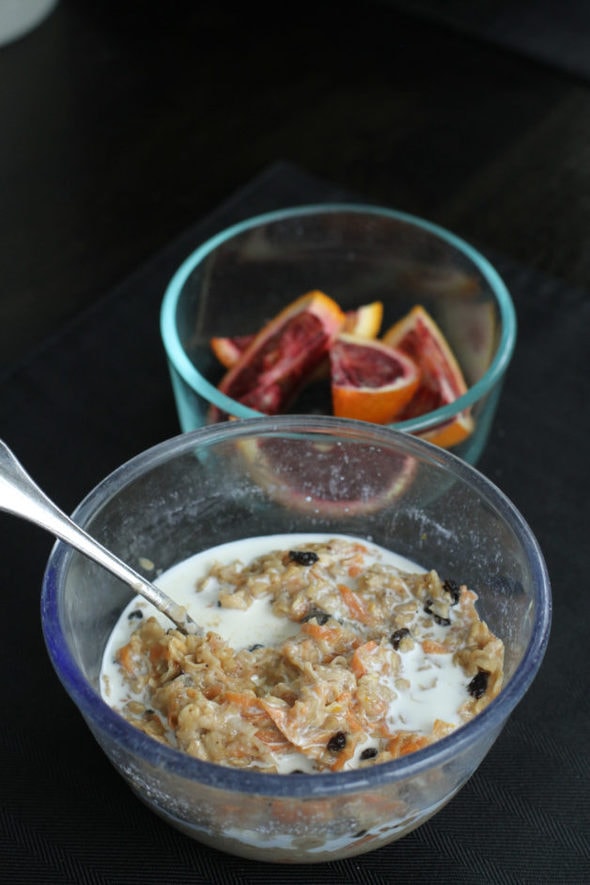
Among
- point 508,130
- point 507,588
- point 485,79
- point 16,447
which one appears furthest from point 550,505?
point 485,79

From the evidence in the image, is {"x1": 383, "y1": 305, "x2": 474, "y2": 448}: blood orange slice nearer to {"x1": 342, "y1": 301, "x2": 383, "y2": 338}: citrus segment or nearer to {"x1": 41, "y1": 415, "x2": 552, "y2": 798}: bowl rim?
{"x1": 342, "y1": 301, "x2": 383, "y2": 338}: citrus segment

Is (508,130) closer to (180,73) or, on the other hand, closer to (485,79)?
(485,79)

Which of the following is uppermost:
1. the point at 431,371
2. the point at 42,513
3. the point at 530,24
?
the point at 42,513

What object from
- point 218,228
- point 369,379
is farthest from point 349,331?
point 218,228

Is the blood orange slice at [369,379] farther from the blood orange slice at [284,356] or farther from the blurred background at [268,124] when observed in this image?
the blurred background at [268,124]

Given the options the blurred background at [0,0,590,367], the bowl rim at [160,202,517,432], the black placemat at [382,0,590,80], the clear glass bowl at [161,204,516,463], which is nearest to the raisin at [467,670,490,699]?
the bowl rim at [160,202,517,432]

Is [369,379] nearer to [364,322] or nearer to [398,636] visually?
[364,322]

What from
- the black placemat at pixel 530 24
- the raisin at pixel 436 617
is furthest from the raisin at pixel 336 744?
the black placemat at pixel 530 24
